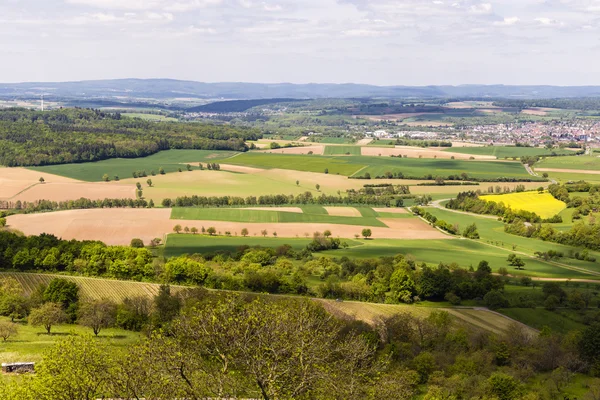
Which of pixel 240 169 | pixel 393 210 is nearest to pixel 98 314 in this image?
pixel 393 210

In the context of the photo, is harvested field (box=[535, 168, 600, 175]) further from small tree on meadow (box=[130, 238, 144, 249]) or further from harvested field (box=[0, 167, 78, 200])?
small tree on meadow (box=[130, 238, 144, 249])

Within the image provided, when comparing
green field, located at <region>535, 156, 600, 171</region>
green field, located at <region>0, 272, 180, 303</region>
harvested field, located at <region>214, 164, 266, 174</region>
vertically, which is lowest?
green field, located at <region>0, 272, 180, 303</region>

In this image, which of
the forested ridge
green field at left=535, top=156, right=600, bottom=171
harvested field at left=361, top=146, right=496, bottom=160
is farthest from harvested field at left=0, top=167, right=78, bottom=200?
green field at left=535, top=156, right=600, bottom=171

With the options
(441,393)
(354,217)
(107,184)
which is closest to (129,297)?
(441,393)

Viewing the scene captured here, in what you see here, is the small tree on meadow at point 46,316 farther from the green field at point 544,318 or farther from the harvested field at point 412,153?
the harvested field at point 412,153

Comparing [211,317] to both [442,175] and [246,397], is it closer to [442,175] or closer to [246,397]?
[246,397]

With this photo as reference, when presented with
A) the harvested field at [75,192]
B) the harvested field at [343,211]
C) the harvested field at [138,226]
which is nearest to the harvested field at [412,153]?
the harvested field at [343,211]
